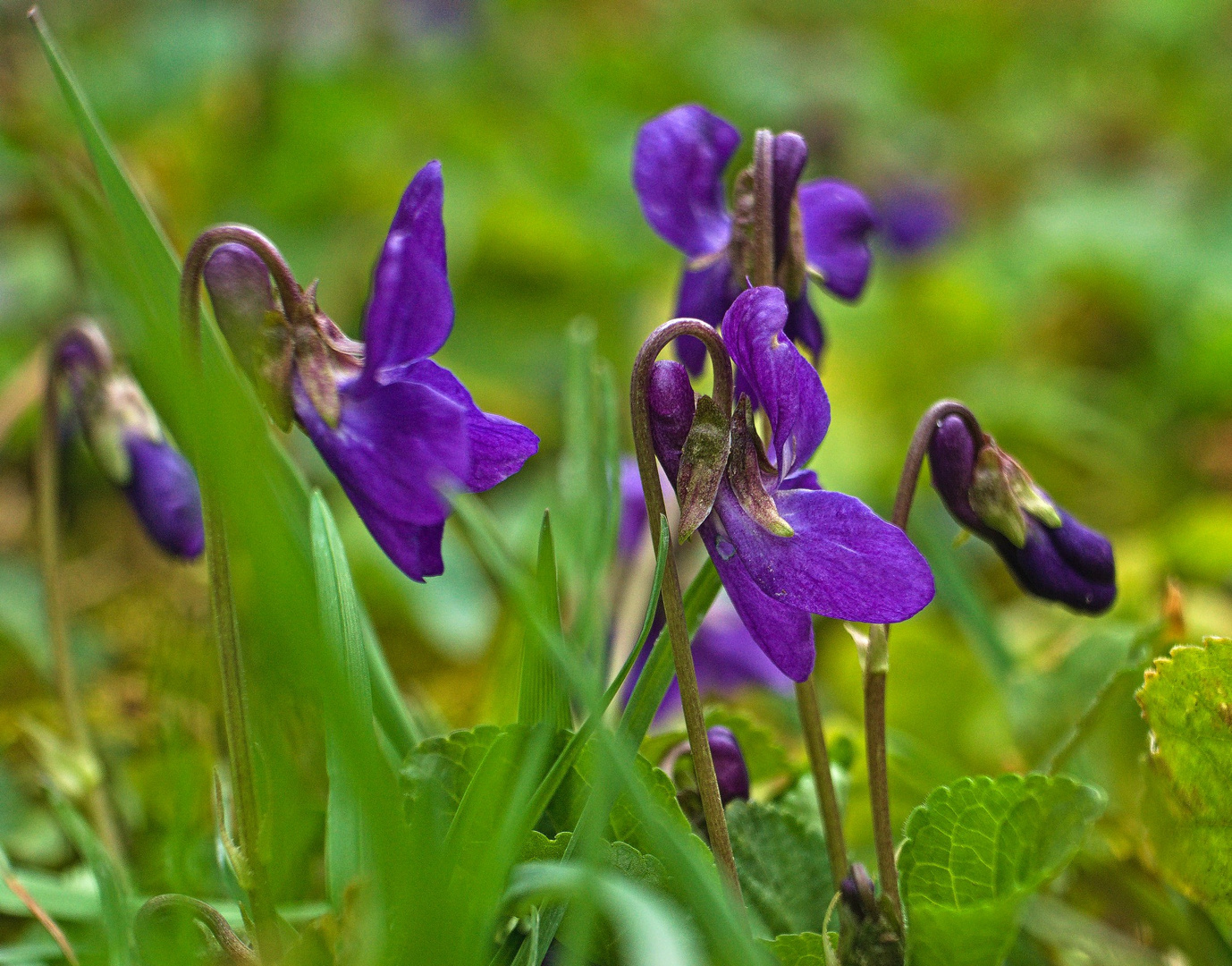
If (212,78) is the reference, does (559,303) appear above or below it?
below

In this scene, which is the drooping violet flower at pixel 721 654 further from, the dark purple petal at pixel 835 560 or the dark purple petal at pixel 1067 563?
the dark purple petal at pixel 835 560

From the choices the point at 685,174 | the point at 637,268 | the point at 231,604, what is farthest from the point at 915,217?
the point at 231,604

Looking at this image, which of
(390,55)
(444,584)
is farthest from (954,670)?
(390,55)

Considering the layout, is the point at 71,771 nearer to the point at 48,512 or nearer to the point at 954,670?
the point at 48,512

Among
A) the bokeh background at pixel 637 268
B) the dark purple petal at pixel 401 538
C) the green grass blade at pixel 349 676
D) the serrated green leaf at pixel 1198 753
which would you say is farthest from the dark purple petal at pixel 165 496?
the serrated green leaf at pixel 1198 753

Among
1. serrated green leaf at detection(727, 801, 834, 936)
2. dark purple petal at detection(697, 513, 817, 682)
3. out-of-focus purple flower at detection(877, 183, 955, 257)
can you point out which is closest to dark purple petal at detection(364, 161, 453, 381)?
dark purple petal at detection(697, 513, 817, 682)

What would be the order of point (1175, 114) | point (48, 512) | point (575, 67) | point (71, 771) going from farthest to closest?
point (1175, 114) → point (575, 67) → point (48, 512) → point (71, 771)

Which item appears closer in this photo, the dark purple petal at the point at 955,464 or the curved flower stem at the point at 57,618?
the dark purple petal at the point at 955,464
